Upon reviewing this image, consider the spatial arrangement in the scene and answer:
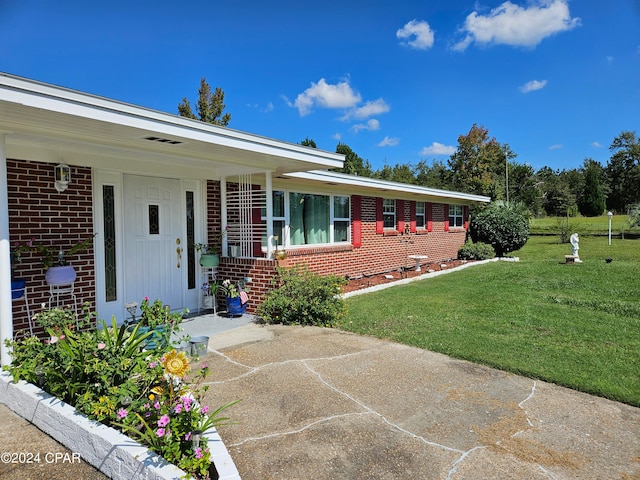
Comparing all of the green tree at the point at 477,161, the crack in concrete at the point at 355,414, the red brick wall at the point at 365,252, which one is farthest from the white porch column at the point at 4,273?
the green tree at the point at 477,161

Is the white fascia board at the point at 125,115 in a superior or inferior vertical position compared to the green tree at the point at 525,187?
inferior

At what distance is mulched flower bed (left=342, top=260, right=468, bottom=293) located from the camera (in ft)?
33.2

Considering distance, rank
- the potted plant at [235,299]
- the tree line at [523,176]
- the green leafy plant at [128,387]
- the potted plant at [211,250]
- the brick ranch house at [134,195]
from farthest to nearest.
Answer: the tree line at [523,176] → the potted plant at [211,250] → the potted plant at [235,299] → the brick ranch house at [134,195] → the green leafy plant at [128,387]

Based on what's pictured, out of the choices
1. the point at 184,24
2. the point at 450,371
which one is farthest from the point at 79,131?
the point at 184,24

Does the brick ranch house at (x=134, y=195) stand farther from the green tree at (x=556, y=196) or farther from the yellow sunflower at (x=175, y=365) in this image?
the green tree at (x=556, y=196)

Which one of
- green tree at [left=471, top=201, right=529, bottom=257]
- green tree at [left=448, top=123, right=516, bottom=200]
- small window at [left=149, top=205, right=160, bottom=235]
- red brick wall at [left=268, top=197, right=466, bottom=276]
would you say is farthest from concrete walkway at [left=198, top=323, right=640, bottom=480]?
green tree at [left=448, top=123, right=516, bottom=200]

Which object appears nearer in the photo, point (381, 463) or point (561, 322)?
point (381, 463)

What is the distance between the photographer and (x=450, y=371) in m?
4.26

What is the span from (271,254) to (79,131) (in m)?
3.39

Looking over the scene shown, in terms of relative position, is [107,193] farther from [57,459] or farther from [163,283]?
[57,459]

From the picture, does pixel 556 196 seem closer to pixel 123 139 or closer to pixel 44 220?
pixel 123 139

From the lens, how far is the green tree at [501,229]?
54.6 ft

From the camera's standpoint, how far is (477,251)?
1620cm

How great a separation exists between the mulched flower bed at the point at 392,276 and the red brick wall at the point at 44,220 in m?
5.15
